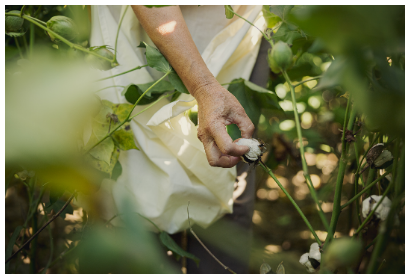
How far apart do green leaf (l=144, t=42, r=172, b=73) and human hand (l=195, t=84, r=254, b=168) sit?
0.23 feet

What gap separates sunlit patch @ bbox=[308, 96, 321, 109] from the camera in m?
0.74

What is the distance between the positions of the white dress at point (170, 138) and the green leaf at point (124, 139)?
21mm

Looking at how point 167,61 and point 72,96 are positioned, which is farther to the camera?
point 167,61

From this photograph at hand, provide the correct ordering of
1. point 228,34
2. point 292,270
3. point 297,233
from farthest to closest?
point 297,233
point 228,34
point 292,270

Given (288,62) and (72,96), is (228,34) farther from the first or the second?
(72,96)

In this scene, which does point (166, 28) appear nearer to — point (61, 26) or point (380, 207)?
point (61, 26)

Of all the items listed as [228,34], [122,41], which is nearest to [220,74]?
[228,34]

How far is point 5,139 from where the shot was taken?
206 mm

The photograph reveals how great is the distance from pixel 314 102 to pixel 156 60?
0.50m

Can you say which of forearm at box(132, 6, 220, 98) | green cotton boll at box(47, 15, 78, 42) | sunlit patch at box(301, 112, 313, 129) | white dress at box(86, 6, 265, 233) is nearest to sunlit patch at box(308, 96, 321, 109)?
sunlit patch at box(301, 112, 313, 129)

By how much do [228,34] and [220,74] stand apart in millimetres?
72

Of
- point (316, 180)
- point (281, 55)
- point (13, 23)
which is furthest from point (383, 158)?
point (316, 180)

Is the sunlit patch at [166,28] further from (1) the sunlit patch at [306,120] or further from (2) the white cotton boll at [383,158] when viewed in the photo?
(1) the sunlit patch at [306,120]

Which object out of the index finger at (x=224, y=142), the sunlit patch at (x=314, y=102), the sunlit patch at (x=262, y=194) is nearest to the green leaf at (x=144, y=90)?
the index finger at (x=224, y=142)
